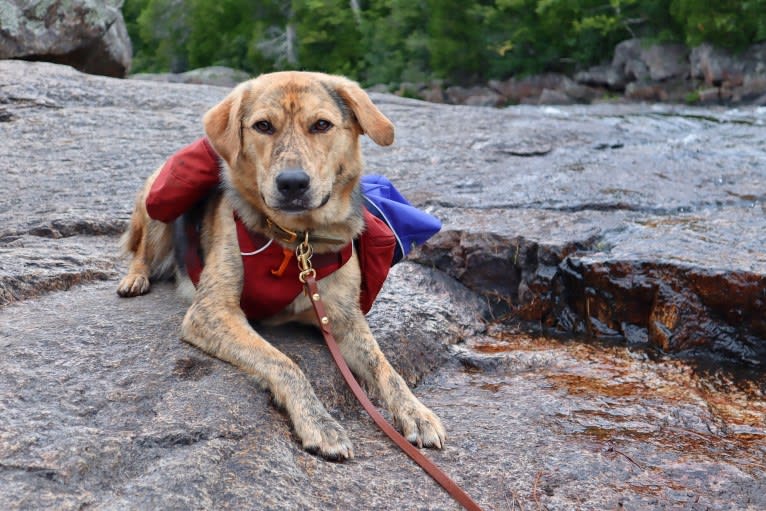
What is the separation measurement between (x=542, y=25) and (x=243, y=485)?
34108 mm

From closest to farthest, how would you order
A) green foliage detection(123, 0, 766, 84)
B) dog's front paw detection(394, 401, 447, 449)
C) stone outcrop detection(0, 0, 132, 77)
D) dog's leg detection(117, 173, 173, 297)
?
1. dog's front paw detection(394, 401, 447, 449)
2. dog's leg detection(117, 173, 173, 297)
3. stone outcrop detection(0, 0, 132, 77)
4. green foliage detection(123, 0, 766, 84)

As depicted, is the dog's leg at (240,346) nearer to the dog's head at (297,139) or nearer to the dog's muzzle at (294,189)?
the dog's head at (297,139)

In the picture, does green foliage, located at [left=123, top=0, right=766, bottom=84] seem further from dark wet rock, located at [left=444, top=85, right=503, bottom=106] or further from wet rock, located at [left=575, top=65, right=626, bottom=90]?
dark wet rock, located at [left=444, top=85, right=503, bottom=106]

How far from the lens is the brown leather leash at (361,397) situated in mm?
2990

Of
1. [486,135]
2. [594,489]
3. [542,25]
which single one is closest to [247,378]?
[594,489]

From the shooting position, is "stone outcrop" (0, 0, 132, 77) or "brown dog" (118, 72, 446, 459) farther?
"stone outcrop" (0, 0, 132, 77)

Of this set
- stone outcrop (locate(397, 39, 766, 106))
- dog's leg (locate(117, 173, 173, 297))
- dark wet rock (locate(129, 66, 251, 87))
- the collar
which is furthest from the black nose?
dark wet rock (locate(129, 66, 251, 87))

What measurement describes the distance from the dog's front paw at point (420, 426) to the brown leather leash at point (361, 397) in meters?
0.11

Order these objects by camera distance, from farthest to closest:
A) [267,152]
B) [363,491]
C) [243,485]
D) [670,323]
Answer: [670,323]
[267,152]
[363,491]
[243,485]

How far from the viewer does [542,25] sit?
34375mm

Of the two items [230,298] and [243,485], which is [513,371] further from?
[243,485]

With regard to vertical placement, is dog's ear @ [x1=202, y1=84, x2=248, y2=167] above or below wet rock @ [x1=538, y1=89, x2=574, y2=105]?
above

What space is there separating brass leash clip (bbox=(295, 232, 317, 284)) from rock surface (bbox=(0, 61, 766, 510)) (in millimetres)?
405

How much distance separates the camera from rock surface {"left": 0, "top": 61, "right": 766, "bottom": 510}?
2914mm
